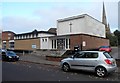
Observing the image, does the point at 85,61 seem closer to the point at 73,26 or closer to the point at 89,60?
the point at 89,60

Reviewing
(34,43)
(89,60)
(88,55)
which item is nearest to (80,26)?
(34,43)

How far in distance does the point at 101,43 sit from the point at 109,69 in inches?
1162

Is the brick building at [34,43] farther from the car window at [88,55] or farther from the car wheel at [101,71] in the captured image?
the car wheel at [101,71]

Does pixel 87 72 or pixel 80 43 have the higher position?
pixel 80 43

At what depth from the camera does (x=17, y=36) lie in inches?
2199

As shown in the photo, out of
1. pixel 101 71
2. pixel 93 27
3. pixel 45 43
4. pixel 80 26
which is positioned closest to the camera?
pixel 101 71

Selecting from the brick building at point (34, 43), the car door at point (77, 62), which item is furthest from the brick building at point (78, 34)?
the car door at point (77, 62)

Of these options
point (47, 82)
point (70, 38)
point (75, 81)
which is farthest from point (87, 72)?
point (70, 38)

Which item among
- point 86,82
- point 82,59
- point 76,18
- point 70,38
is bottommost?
point 86,82

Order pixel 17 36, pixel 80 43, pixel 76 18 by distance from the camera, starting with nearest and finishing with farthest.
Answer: pixel 80 43 < pixel 76 18 < pixel 17 36

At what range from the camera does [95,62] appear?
491 inches

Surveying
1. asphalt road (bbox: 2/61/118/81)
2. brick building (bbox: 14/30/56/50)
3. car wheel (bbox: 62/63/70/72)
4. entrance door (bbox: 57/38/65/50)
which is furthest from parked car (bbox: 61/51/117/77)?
brick building (bbox: 14/30/56/50)

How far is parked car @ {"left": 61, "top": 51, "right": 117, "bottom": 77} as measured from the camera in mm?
12211

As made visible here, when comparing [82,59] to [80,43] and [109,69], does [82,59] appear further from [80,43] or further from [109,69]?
[80,43]
